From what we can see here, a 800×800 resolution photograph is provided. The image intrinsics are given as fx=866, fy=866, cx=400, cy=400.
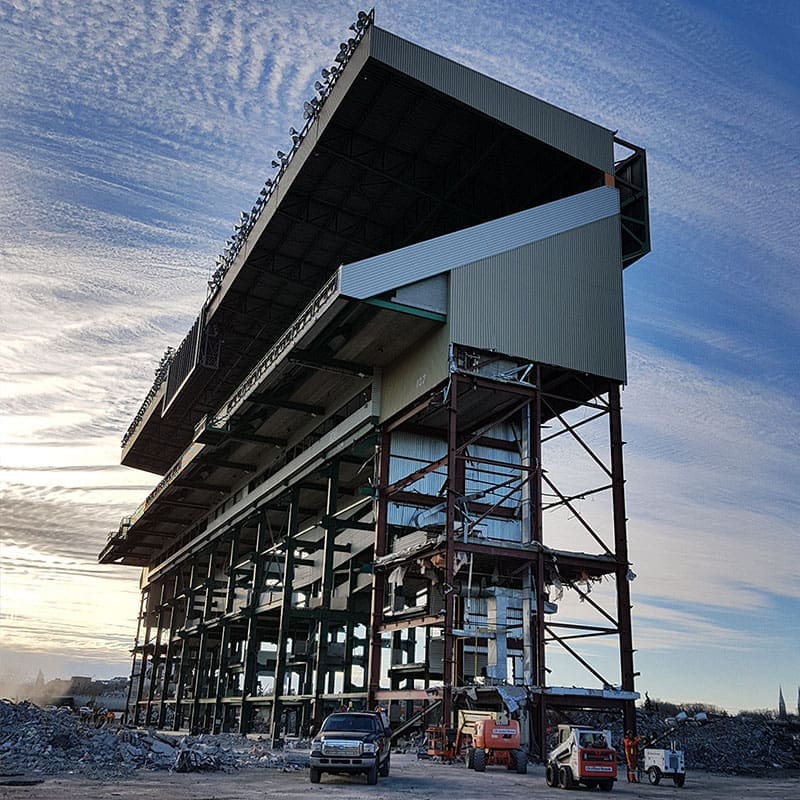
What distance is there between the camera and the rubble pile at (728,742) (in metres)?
37.7

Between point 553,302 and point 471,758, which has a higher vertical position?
point 553,302

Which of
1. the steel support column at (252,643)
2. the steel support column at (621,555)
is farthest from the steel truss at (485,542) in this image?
the steel support column at (252,643)

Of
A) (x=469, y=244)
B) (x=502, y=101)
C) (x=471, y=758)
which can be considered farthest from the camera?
(x=502, y=101)

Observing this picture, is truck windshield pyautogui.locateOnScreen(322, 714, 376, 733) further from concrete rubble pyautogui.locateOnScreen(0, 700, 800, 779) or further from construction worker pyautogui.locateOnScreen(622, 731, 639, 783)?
construction worker pyautogui.locateOnScreen(622, 731, 639, 783)

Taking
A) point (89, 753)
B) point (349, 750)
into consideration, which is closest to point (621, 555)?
point (349, 750)

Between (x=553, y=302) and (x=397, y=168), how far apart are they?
11.6 m

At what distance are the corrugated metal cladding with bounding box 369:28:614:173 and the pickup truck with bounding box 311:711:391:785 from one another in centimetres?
2688

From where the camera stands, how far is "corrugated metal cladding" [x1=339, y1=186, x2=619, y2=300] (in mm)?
36531

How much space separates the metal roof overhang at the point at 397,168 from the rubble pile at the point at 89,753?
27491 mm

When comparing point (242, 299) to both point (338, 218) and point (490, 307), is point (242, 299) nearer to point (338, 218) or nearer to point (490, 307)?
point (338, 218)

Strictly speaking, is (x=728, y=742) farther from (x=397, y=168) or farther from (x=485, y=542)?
(x=397, y=168)

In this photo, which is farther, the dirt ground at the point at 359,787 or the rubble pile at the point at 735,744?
the rubble pile at the point at 735,744

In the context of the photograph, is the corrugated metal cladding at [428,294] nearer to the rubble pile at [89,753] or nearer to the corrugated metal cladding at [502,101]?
the corrugated metal cladding at [502,101]

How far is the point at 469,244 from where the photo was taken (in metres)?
38.7
